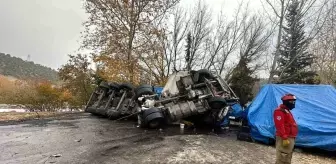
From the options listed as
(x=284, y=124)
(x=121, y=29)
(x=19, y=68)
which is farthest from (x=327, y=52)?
(x=19, y=68)

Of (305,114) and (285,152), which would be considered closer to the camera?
(285,152)

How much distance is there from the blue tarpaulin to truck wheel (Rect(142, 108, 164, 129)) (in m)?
2.85

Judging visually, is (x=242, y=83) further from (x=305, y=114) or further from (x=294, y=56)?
(x=305, y=114)

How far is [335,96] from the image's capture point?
9.04 m

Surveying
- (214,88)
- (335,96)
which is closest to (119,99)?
(214,88)

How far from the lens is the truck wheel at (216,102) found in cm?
1034

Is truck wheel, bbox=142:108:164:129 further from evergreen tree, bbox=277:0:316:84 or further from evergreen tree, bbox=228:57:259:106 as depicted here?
evergreen tree, bbox=228:57:259:106

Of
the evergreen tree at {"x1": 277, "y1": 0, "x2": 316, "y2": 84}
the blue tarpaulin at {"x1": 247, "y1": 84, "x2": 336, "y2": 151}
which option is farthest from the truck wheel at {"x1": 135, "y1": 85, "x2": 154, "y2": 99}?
the evergreen tree at {"x1": 277, "y1": 0, "x2": 316, "y2": 84}

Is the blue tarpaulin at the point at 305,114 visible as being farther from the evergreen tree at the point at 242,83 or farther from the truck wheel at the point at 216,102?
the evergreen tree at the point at 242,83

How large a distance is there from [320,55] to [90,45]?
20.6 meters

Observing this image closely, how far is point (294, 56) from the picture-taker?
2358 cm

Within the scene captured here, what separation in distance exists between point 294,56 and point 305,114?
1643 centimetres

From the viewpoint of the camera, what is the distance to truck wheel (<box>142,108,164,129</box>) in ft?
32.0

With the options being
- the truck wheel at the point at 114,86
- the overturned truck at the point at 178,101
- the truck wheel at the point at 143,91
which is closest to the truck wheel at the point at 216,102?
the overturned truck at the point at 178,101
